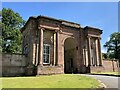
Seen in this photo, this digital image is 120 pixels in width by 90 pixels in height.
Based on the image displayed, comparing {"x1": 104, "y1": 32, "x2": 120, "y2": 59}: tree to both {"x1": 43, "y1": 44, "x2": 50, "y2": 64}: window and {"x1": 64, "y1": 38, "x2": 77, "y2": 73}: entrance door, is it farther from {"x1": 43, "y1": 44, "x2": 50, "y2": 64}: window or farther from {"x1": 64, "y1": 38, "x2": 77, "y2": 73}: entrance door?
{"x1": 43, "y1": 44, "x2": 50, "y2": 64}: window

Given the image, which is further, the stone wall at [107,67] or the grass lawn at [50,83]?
the stone wall at [107,67]

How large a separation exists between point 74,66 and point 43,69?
8154 mm

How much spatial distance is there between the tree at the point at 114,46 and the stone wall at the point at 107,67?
2608cm

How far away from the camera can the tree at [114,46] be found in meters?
58.3

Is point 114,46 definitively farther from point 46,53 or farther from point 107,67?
point 46,53

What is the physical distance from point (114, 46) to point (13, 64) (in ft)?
155

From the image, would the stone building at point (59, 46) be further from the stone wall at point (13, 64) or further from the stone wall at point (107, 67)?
the stone wall at point (13, 64)

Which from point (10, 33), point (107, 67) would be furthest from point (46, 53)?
point (10, 33)

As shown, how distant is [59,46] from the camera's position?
24734 mm

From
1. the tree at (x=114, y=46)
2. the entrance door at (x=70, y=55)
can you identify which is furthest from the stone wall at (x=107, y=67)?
the tree at (x=114, y=46)

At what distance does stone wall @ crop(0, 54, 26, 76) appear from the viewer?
826 inches

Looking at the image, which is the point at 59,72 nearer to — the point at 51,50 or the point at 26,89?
the point at 51,50

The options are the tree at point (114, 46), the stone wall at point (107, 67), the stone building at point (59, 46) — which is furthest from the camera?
the tree at point (114, 46)

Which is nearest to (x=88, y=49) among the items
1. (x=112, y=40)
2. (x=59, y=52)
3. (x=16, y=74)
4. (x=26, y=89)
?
(x=59, y=52)
